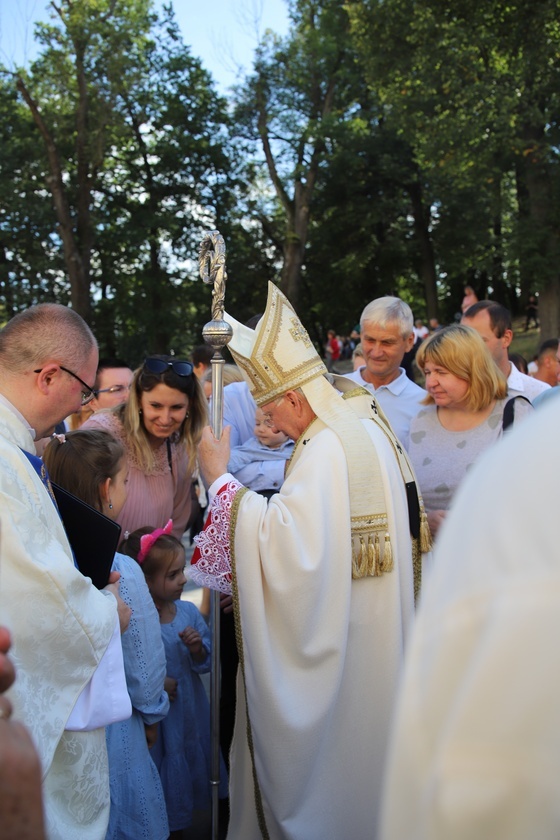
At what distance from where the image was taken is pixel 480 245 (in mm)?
29391

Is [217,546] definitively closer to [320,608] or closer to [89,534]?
[320,608]

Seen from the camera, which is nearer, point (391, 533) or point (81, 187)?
point (391, 533)

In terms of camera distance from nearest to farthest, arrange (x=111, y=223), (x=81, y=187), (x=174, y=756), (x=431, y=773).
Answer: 1. (x=431, y=773)
2. (x=174, y=756)
3. (x=81, y=187)
4. (x=111, y=223)

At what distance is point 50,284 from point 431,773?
29649 mm

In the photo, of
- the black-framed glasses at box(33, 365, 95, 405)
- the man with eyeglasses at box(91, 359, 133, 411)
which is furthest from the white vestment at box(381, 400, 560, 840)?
the man with eyeglasses at box(91, 359, 133, 411)

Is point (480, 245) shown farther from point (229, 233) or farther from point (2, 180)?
point (2, 180)

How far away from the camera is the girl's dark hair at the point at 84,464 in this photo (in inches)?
129

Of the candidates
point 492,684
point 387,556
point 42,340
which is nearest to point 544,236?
point 387,556

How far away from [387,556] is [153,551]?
4.16ft

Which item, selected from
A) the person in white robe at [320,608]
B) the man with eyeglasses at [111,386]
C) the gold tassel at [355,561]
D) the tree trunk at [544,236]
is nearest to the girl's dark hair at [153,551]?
the person in white robe at [320,608]

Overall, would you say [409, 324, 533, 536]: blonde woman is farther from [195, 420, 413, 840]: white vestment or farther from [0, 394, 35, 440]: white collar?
[0, 394, 35, 440]: white collar

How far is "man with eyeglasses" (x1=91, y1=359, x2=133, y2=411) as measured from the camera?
230 inches

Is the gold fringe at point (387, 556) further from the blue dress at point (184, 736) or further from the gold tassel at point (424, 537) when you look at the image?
the blue dress at point (184, 736)

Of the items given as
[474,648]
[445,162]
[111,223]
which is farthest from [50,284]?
[474,648]
